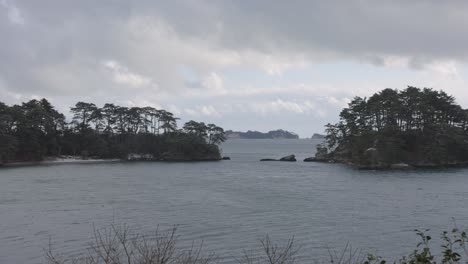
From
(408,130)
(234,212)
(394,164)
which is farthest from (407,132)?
(234,212)

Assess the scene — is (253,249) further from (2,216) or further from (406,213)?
(2,216)

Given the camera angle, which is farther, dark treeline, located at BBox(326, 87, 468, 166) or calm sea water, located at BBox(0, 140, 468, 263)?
dark treeline, located at BBox(326, 87, 468, 166)

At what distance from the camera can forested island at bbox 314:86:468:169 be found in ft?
230

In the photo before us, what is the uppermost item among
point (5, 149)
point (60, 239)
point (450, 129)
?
point (450, 129)

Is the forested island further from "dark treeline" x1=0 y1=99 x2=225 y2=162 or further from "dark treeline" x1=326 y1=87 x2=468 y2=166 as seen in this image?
"dark treeline" x1=0 y1=99 x2=225 y2=162

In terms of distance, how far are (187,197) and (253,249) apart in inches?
703

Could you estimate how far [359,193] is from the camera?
1565 inches

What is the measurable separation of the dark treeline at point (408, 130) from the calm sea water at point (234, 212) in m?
21.3

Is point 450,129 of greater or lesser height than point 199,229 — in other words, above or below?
above

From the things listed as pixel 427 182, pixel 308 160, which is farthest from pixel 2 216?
pixel 308 160

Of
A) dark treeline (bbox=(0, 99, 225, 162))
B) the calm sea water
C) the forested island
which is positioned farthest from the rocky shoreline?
dark treeline (bbox=(0, 99, 225, 162))

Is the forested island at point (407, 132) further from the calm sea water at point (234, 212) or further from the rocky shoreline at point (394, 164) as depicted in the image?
the calm sea water at point (234, 212)

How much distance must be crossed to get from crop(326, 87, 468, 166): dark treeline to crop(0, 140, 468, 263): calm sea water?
838 inches

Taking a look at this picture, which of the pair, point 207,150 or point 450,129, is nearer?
point 450,129
